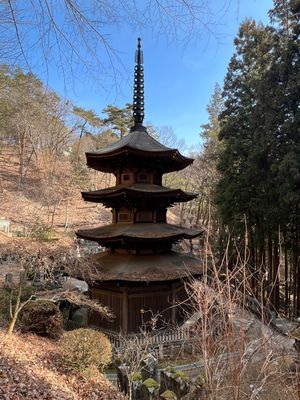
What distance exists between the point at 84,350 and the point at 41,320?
8.63 ft

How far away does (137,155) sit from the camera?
11.6 m

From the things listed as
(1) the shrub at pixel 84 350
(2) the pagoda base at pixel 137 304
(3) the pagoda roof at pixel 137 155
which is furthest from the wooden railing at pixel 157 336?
(3) the pagoda roof at pixel 137 155

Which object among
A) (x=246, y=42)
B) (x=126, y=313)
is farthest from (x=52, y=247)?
(x=246, y=42)

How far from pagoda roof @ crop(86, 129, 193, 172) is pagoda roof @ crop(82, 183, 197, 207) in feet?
3.35

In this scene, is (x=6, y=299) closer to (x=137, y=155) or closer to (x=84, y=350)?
(x=84, y=350)

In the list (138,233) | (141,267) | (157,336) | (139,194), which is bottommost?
(157,336)

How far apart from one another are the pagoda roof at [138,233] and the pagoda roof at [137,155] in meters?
2.43

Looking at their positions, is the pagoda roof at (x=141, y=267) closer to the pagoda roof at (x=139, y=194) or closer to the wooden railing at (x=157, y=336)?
the wooden railing at (x=157, y=336)

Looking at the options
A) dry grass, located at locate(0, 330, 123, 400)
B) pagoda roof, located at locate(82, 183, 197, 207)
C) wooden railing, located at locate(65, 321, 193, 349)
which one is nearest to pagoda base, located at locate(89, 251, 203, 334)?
wooden railing, located at locate(65, 321, 193, 349)

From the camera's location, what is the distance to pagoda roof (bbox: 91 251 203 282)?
10273 mm

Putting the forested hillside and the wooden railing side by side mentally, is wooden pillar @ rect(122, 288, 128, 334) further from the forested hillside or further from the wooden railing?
the forested hillside

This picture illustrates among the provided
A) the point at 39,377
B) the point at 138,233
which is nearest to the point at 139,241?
the point at 138,233

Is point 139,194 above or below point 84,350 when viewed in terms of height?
above

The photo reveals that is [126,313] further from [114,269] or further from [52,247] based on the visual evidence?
[52,247]
